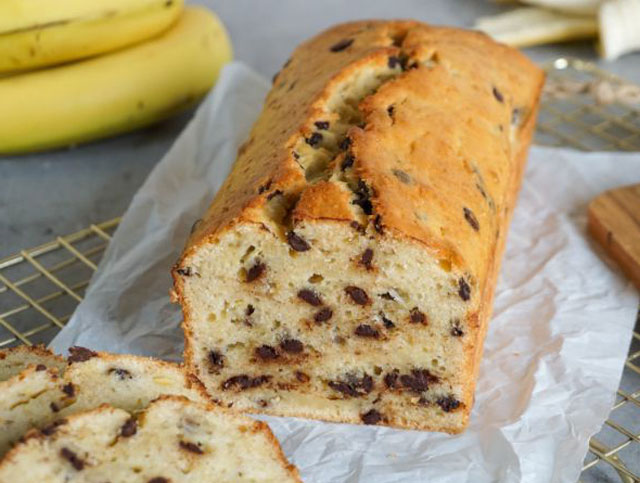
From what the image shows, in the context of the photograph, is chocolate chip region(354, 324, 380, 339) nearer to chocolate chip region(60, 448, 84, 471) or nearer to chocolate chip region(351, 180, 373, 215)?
chocolate chip region(351, 180, 373, 215)

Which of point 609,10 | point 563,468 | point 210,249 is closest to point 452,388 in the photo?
point 563,468

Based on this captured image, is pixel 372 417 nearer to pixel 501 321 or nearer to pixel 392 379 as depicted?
pixel 392 379

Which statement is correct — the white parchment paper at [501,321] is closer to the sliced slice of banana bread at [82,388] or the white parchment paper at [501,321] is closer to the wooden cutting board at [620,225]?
the wooden cutting board at [620,225]

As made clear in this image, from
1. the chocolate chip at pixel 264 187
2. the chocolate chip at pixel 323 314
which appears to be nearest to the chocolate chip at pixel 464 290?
the chocolate chip at pixel 323 314

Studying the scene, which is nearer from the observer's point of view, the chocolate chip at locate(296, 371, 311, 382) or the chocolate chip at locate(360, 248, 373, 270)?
the chocolate chip at locate(360, 248, 373, 270)

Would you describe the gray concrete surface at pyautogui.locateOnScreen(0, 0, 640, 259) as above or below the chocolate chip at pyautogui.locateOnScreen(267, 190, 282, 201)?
below

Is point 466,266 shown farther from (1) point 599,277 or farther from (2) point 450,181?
(1) point 599,277

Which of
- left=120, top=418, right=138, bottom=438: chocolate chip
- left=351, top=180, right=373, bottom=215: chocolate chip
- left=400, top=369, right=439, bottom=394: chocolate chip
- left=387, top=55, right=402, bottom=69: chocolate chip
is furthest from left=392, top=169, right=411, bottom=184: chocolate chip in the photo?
left=120, top=418, right=138, bottom=438: chocolate chip

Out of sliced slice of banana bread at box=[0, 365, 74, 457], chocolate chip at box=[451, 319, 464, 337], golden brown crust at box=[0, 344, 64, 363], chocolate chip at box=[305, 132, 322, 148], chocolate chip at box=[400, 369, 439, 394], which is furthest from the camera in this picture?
chocolate chip at box=[305, 132, 322, 148]
